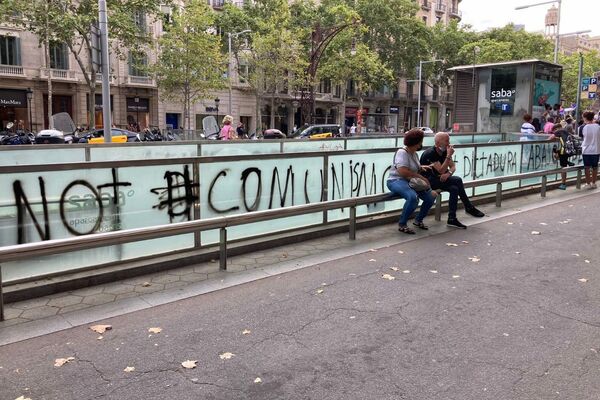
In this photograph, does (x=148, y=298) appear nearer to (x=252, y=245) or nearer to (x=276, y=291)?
(x=276, y=291)

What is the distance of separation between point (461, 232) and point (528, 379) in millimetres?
4453

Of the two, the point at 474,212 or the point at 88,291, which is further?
the point at 474,212

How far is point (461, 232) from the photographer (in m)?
7.68

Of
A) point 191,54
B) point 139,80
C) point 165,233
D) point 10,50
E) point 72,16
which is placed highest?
point 72,16

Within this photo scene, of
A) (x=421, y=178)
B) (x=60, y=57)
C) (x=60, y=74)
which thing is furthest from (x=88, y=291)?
(x=60, y=57)

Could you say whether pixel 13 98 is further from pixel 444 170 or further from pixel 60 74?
pixel 444 170

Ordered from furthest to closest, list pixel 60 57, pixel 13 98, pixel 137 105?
pixel 137 105 → pixel 60 57 → pixel 13 98

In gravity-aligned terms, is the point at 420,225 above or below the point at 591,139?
below

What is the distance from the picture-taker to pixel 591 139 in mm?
11664

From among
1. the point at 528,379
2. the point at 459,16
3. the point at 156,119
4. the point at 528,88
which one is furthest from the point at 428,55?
the point at 528,379

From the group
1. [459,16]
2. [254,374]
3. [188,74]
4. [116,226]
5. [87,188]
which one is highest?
[459,16]

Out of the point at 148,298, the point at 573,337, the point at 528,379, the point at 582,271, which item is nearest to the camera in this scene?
the point at 528,379

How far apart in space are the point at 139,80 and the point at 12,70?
32.1ft

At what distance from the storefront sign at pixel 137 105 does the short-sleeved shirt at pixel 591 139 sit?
4062 centimetres
